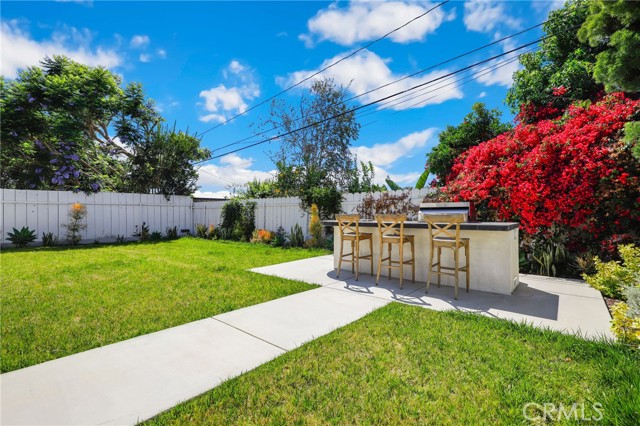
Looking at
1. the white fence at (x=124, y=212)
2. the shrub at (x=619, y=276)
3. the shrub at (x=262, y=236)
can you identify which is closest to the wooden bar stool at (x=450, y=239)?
the shrub at (x=619, y=276)

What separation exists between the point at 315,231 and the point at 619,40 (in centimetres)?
752

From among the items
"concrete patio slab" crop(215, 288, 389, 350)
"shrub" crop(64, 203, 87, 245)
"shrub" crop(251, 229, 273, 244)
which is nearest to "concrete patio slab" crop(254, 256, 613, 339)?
"concrete patio slab" crop(215, 288, 389, 350)

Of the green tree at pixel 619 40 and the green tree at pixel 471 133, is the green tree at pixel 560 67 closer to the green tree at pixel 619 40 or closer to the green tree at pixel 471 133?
the green tree at pixel 471 133

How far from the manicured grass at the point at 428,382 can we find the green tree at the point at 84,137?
42.4 ft

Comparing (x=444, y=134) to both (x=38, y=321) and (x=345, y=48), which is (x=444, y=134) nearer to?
(x=345, y=48)

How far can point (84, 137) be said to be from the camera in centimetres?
1414

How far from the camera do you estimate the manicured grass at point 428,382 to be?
172 cm

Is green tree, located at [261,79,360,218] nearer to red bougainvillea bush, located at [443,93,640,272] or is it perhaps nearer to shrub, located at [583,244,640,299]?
red bougainvillea bush, located at [443,93,640,272]

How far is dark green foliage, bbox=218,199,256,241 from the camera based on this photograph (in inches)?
458

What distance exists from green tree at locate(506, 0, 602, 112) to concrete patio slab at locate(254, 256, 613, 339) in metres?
5.31

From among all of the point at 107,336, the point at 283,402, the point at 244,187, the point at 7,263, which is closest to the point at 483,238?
the point at 283,402

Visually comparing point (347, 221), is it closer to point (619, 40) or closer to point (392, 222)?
point (392, 222)

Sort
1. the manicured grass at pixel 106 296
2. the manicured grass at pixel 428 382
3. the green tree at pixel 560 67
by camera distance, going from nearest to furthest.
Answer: the manicured grass at pixel 428 382, the manicured grass at pixel 106 296, the green tree at pixel 560 67

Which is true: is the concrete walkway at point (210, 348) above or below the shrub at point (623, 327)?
below
